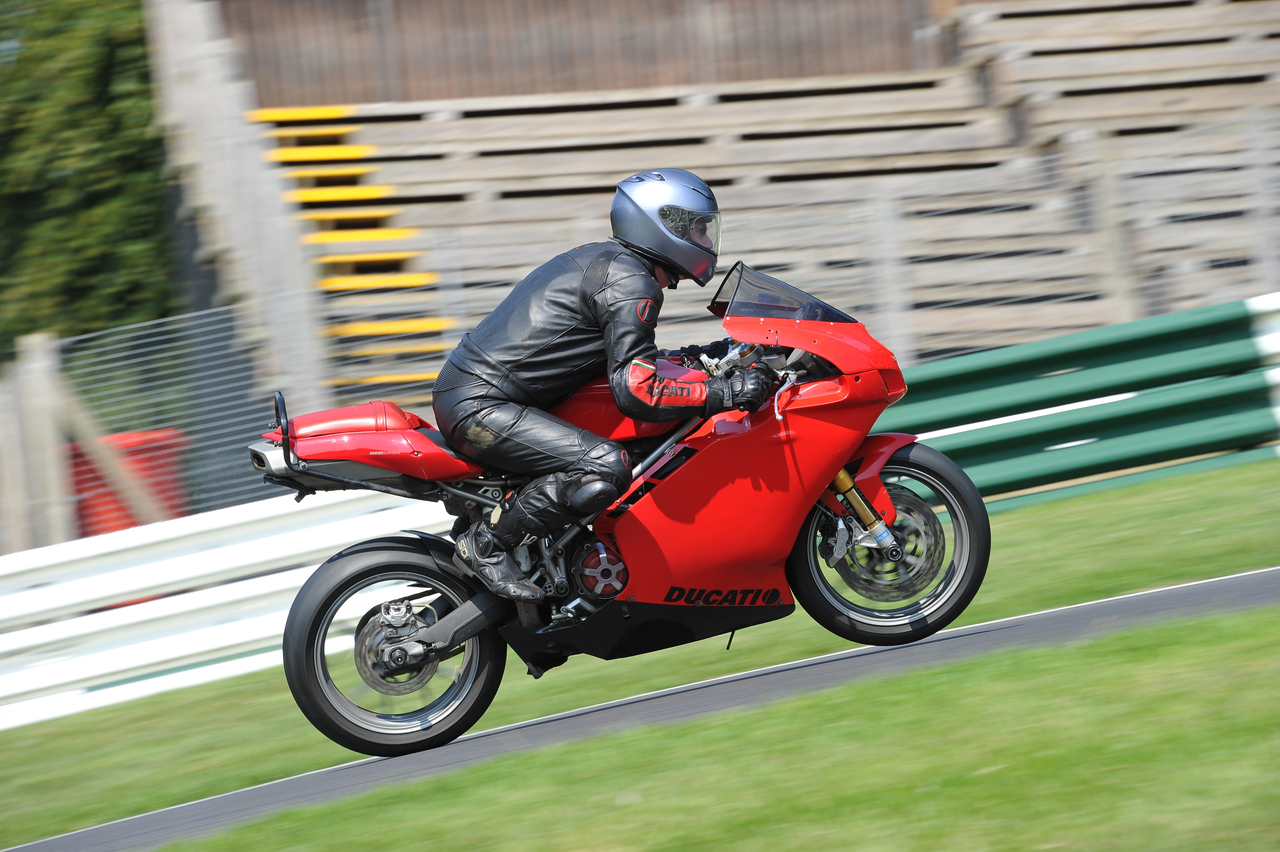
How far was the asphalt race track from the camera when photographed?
4.79 m

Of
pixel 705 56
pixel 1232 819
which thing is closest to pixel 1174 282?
pixel 1232 819

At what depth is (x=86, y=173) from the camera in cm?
1590

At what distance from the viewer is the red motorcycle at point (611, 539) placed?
4.83 metres

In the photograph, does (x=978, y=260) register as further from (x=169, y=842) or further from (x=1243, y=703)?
(x=169, y=842)

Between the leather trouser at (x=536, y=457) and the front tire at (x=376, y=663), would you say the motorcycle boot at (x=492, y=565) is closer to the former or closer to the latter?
the leather trouser at (x=536, y=457)

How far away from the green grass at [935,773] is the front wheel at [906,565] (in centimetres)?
39

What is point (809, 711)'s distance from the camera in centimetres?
454

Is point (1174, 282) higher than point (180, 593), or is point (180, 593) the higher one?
point (1174, 282)

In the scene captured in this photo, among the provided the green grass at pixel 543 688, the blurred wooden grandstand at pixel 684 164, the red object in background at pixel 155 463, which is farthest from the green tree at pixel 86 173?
the green grass at pixel 543 688

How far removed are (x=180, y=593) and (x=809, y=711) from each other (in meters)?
4.39

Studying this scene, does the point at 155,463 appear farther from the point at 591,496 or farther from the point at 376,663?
the point at 591,496

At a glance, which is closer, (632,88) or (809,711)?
(809,711)

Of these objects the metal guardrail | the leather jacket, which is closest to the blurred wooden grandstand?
the metal guardrail

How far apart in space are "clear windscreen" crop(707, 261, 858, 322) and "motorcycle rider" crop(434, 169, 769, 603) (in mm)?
129
